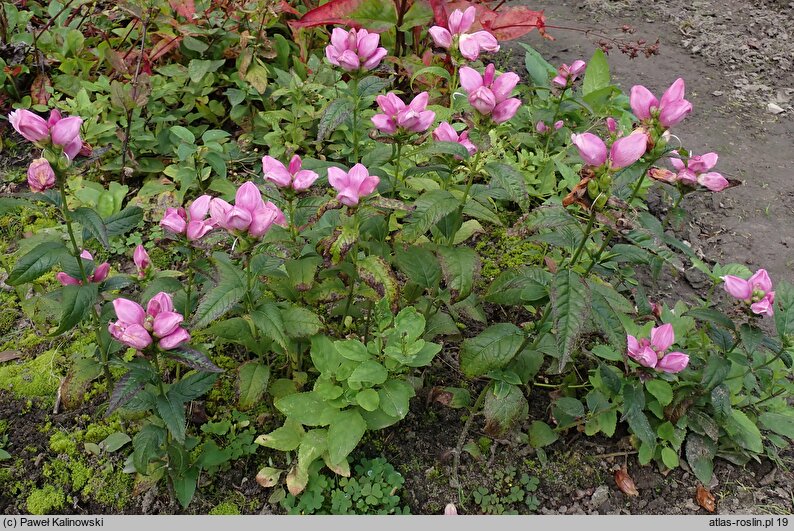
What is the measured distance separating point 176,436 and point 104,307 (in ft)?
1.67

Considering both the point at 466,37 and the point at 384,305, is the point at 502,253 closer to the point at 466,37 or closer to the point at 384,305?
the point at 384,305

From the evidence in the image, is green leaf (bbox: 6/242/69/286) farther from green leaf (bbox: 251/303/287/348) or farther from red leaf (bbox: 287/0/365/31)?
red leaf (bbox: 287/0/365/31)

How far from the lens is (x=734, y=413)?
2094 millimetres

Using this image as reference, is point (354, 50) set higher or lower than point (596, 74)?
higher

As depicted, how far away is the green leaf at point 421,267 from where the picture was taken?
1.96 metres

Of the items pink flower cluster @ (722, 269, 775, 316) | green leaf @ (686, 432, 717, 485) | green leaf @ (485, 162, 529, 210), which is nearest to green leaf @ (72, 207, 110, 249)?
green leaf @ (485, 162, 529, 210)

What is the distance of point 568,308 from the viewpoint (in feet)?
5.22

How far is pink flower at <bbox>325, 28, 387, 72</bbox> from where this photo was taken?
1.84 metres

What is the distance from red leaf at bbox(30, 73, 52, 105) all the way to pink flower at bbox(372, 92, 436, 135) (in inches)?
92.0

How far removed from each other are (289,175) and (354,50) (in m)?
0.46

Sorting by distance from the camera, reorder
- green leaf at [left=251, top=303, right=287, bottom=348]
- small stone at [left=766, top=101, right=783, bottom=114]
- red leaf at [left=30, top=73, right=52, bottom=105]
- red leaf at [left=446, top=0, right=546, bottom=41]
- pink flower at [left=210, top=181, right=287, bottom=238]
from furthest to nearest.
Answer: small stone at [left=766, top=101, right=783, bottom=114] → red leaf at [left=446, top=0, right=546, bottom=41] → red leaf at [left=30, top=73, right=52, bottom=105] → green leaf at [left=251, top=303, right=287, bottom=348] → pink flower at [left=210, top=181, right=287, bottom=238]

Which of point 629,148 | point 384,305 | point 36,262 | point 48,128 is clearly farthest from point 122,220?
point 629,148

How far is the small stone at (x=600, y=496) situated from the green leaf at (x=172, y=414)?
4.30ft

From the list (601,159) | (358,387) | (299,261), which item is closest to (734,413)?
(601,159)
